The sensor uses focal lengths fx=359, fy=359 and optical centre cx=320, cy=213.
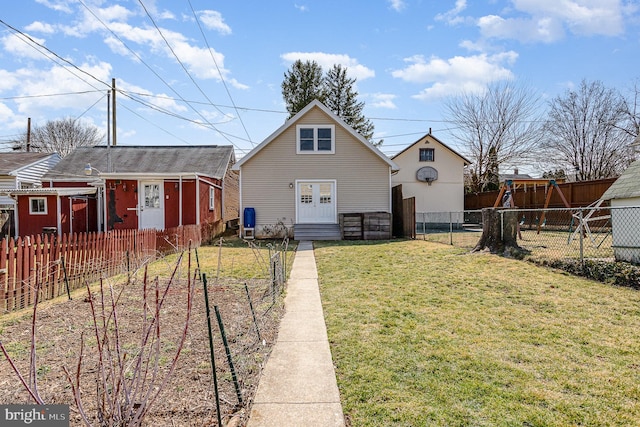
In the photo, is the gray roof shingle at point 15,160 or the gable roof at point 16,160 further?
the gray roof shingle at point 15,160

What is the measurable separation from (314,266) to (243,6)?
796 centimetres

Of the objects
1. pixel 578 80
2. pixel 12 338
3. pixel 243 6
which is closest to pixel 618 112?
pixel 578 80

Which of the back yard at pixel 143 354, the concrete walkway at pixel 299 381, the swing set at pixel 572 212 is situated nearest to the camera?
the back yard at pixel 143 354

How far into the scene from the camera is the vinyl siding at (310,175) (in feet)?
52.5

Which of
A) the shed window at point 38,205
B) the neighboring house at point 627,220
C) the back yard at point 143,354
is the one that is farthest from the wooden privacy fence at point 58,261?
the shed window at point 38,205

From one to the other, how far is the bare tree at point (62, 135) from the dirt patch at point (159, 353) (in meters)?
44.2

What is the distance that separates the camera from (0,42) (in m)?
10.3

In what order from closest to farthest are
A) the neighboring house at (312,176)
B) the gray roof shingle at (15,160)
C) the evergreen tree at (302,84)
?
the neighboring house at (312,176)
the gray roof shingle at (15,160)
the evergreen tree at (302,84)

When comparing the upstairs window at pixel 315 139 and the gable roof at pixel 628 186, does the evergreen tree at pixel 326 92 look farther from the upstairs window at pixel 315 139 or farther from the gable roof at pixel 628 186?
the gable roof at pixel 628 186

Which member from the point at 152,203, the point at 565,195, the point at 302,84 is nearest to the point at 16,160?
the point at 152,203

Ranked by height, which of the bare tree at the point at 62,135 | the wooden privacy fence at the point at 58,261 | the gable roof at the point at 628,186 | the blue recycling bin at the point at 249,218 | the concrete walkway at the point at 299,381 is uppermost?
the bare tree at the point at 62,135

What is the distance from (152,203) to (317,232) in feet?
25.3

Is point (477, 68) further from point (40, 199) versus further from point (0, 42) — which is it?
point (40, 199)

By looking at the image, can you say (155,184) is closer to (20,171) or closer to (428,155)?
(20,171)
